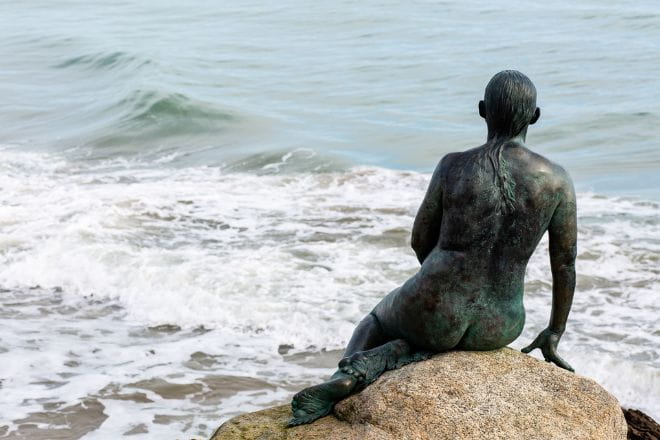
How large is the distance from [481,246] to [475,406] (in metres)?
0.66

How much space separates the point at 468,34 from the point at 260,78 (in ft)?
23.6

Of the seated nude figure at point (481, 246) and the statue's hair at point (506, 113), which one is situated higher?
the statue's hair at point (506, 113)

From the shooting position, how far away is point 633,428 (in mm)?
5543

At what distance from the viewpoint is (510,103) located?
409 cm

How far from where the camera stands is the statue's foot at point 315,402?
427 centimetres

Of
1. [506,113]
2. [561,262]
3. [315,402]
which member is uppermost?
[506,113]

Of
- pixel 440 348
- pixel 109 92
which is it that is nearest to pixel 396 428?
pixel 440 348

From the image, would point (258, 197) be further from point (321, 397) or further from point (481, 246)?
point (481, 246)

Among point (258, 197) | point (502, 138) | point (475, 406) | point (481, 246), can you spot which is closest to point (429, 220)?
point (481, 246)

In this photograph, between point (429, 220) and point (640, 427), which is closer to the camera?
point (429, 220)

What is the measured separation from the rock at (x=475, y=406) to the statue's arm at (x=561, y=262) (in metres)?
0.18

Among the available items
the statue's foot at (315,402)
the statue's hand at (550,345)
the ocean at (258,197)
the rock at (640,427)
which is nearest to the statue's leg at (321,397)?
the statue's foot at (315,402)

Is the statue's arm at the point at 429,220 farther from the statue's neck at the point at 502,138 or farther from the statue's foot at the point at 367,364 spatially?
the statue's foot at the point at 367,364

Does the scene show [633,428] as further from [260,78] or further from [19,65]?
[19,65]
